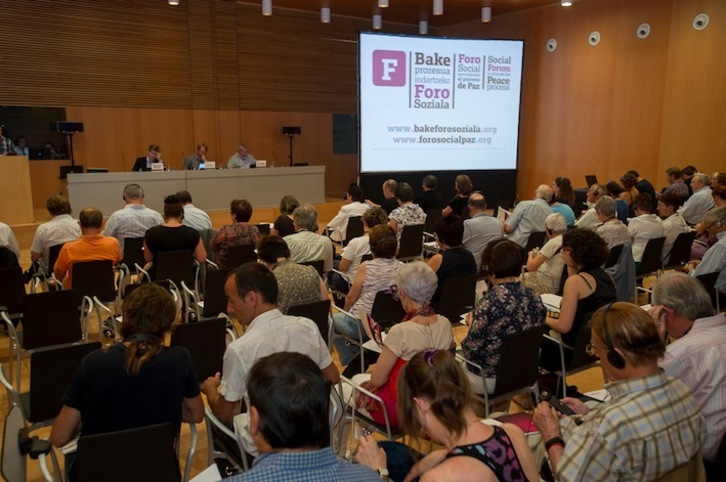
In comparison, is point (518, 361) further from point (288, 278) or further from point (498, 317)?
point (288, 278)

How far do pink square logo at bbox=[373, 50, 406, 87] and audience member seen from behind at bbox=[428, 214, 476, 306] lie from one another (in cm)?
732

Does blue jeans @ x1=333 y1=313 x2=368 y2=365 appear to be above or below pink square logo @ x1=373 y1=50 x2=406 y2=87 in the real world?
below

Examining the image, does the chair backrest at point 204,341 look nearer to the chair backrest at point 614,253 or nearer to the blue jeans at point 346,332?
the blue jeans at point 346,332

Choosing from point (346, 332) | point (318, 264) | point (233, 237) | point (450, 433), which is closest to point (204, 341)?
point (346, 332)

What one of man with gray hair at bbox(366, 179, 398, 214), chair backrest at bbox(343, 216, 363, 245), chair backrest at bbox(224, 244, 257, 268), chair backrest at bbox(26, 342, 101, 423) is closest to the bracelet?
chair backrest at bbox(26, 342, 101, 423)

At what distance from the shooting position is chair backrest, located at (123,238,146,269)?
225 inches

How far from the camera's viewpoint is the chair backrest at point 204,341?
326 cm

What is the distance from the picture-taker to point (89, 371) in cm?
222

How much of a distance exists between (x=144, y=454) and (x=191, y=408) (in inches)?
16.5

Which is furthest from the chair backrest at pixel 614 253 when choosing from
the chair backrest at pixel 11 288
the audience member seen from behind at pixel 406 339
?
the chair backrest at pixel 11 288

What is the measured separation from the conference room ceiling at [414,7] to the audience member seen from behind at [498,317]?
1033 cm

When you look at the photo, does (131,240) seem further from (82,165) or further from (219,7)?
(219,7)

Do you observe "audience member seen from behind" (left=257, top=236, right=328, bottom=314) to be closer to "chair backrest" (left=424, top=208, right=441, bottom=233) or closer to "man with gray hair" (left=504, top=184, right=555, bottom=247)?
"man with gray hair" (left=504, top=184, right=555, bottom=247)

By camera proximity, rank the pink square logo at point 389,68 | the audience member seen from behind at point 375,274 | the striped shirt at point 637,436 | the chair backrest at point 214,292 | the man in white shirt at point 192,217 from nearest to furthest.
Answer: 1. the striped shirt at point 637,436
2. the audience member seen from behind at point 375,274
3. the chair backrest at point 214,292
4. the man in white shirt at point 192,217
5. the pink square logo at point 389,68
